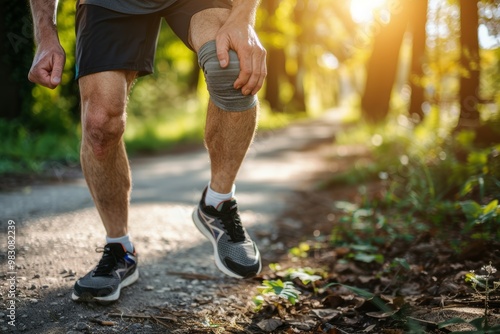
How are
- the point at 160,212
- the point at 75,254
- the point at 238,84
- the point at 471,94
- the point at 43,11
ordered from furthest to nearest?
1. the point at 471,94
2. the point at 160,212
3. the point at 75,254
4. the point at 43,11
5. the point at 238,84

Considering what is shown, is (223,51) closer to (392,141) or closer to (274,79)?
(392,141)

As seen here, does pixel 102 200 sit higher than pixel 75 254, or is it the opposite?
pixel 102 200

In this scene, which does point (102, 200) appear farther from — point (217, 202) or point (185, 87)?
point (185, 87)

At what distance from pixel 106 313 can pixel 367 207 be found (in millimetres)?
2283

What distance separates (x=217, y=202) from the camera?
85.0 inches

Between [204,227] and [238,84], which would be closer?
[238,84]

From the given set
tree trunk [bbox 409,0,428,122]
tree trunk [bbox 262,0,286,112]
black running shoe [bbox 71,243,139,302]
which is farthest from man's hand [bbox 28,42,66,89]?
tree trunk [bbox 262,0,286,112]

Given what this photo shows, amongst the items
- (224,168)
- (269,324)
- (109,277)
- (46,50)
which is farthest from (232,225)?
(46,50)

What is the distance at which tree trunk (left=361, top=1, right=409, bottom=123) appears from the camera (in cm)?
813

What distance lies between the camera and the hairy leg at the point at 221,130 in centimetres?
201

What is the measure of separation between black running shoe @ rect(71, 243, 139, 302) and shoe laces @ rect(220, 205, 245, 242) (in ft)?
1.72

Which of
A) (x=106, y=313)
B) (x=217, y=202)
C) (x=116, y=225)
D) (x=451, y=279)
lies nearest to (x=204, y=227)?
(x=217, y=202)

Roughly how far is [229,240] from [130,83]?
3.02 feet

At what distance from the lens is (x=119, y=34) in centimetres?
203
